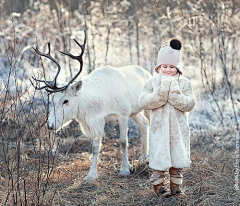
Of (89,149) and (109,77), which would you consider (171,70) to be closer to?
(109,77)

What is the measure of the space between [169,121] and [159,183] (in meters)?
0.68

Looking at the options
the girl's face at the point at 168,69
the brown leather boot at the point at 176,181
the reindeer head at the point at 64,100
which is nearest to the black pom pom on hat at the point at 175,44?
the girl's face at the point at 168,69

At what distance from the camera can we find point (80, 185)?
527cm

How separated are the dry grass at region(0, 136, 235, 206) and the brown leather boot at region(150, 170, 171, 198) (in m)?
0.07

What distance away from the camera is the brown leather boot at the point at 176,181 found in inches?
170

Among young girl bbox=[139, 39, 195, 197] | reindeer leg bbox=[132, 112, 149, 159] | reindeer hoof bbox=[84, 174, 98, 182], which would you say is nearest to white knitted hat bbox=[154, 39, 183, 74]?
young girl bbox=[139, 39, 195, 197]

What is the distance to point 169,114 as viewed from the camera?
4.24 metres

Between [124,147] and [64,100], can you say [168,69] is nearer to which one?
[64,100]

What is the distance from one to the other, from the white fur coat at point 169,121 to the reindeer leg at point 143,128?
2254mm

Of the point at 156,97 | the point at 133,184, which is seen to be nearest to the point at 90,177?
the point at 133,184

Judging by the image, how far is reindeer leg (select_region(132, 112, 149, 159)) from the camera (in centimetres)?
656

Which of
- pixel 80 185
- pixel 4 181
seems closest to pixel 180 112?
pixel 80 185

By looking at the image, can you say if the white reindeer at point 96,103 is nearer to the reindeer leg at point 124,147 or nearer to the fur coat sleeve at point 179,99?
the reindeer leg at point 124,147

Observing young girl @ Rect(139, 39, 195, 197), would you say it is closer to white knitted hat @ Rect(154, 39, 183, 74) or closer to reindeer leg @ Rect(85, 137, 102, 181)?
→ white knitted hat @ Rect(154, 39, 183, 74)
